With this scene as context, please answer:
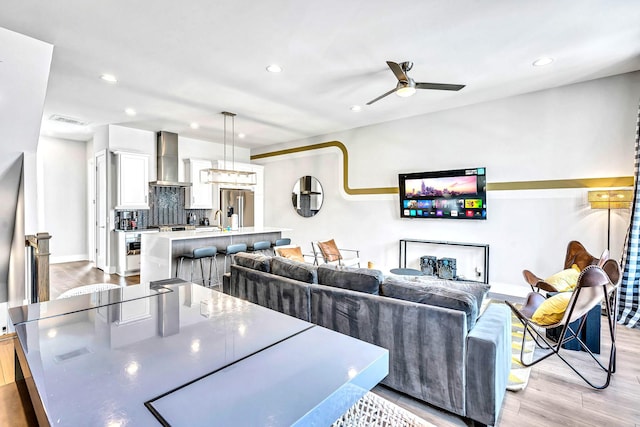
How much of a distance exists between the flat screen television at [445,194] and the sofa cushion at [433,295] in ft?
10.4

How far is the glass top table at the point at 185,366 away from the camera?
2.33 ft

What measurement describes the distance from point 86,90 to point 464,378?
5.34m

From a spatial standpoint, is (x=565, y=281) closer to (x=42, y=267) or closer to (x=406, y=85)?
(x=406, y=85)

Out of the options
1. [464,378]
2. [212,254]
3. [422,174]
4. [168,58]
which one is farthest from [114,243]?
[464,378]

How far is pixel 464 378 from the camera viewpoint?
6.34ft

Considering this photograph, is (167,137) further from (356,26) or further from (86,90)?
(356,26)

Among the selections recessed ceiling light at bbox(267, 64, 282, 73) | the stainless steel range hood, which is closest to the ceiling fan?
recessed ceiling light at bbox(267, 64, 282, 73)

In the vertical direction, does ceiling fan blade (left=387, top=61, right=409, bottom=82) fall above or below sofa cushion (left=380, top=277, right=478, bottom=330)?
above

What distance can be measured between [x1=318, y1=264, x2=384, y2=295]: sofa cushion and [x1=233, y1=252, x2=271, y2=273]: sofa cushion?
2.20ft

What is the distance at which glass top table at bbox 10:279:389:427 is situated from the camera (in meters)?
0.71

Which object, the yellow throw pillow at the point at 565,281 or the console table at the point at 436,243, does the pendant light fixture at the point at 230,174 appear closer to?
the console table at the point at 436,243

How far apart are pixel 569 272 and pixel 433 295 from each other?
224cm

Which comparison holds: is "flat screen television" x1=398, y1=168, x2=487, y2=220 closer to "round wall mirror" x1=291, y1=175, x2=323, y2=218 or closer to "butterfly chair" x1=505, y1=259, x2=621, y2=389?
"round wall mirror" x1=291, y1=175, x2=323, y2=218

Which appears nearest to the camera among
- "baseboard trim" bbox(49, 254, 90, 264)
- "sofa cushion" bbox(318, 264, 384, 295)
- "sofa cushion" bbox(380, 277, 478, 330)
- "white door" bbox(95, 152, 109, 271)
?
"sofa cushion" bbox(380, 277, 478, 330)
